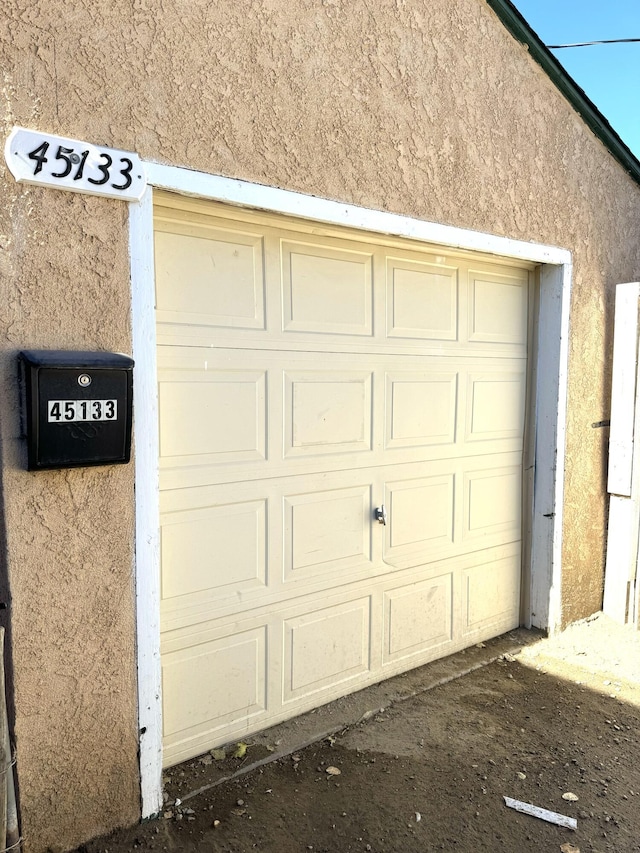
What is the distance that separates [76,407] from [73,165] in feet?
2.59

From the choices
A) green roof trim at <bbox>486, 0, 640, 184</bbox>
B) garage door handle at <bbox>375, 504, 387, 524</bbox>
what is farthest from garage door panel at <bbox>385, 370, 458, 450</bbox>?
green roof trim at <bbox>486, 0, 640, 184</bbox>

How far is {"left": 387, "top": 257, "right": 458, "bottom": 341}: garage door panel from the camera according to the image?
339cm

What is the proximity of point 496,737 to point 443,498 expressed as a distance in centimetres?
128

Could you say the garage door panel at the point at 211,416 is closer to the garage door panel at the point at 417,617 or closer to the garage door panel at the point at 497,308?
the garage door panel at the point at 417,617

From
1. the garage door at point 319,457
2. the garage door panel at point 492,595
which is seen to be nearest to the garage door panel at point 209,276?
the garage door at point 319,457

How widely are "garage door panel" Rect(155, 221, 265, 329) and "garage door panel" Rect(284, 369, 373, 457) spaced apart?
38cm

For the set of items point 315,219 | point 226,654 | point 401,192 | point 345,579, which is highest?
point 401,192

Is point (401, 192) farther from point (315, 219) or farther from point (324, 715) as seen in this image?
point (324, 715)

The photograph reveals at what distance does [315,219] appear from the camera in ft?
9.04

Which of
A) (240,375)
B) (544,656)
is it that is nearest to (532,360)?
(544,656)

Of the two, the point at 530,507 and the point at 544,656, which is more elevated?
the point at 530,507

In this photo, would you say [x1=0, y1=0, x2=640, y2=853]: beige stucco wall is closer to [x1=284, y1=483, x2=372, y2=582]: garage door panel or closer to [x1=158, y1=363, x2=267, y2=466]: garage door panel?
[x1=158, y1=363, x2=267, y2=466]: garage door panel

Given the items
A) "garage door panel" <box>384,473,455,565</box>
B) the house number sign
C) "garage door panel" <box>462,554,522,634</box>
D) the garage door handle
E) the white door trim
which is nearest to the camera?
the house number sign

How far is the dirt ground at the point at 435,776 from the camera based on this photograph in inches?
95.2
